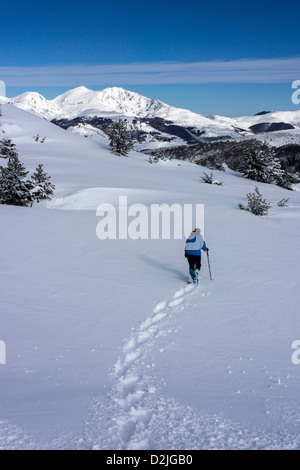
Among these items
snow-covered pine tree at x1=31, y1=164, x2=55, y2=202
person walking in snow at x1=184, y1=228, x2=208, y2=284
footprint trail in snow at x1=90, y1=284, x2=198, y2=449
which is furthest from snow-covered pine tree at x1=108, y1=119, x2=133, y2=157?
footprint trail in snow at x1=90, y1=284, x2=198, y2=449

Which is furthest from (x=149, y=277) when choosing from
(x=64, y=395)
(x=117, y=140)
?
(x=117, y=140)

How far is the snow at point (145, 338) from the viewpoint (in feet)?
12.5

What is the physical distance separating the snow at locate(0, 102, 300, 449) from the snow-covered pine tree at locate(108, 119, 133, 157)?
77.3ft

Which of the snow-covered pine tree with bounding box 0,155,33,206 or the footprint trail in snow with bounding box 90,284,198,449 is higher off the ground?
the snow-covered pine tree with bounding box 0,155,33,206

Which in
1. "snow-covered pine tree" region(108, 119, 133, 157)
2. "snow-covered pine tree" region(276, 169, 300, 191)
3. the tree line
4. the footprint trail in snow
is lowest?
the footprint trail in snow

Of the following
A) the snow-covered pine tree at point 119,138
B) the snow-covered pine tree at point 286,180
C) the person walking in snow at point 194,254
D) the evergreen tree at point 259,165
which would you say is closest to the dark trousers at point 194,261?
the person walking in snow at point 194,254

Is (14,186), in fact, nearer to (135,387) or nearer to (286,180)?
(135,387)

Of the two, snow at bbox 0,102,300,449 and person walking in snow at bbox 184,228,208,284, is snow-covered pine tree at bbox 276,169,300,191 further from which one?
person walking in snow at bbox 184,228,208,284

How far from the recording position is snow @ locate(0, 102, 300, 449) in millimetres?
3820

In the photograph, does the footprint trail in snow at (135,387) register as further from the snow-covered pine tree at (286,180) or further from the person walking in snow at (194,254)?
the snow-covered pine tree at (286,180)

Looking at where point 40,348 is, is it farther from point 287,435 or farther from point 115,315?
point 287,435

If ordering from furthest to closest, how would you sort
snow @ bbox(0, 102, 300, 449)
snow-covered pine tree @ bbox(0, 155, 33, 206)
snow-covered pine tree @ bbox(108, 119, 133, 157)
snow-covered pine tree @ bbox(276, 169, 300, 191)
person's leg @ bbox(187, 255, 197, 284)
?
snow-covered pine tree @ bbox(108, 119, 133, 157)
snow-covered pine tree @ bbox(276, 169, 300, 191)
snow-covered pine tree @ bbox(0, 155, 33, 206)
person's leg @ bbox(187, 255, 197, 284)
snow @ bbox(0, 102, 300, 449)

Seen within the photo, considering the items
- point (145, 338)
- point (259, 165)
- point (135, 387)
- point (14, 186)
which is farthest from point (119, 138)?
point (135, 387)

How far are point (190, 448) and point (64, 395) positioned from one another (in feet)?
5.80
